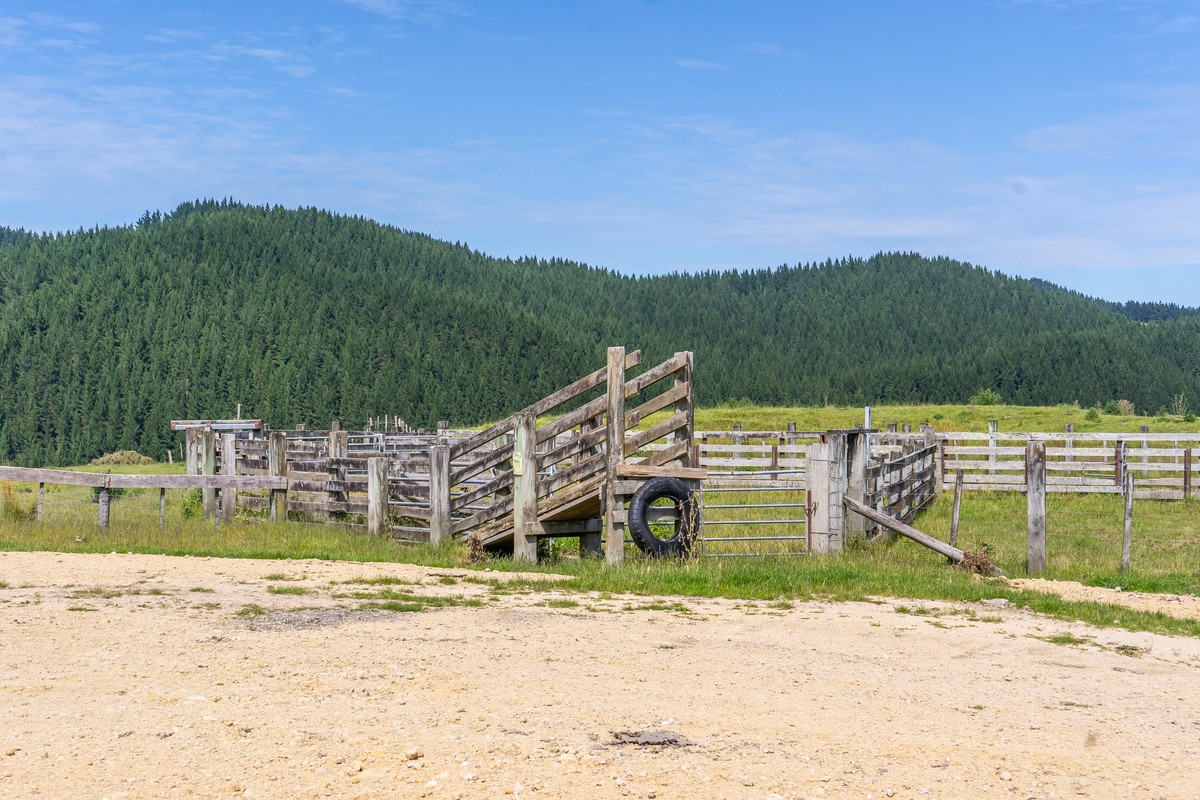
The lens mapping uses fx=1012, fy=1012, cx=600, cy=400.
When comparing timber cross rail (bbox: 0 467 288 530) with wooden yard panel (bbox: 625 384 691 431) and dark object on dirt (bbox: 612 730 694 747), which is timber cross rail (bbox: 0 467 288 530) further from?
dark object on dirt (bbox: 612 730 694 747)

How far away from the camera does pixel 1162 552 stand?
15.7m

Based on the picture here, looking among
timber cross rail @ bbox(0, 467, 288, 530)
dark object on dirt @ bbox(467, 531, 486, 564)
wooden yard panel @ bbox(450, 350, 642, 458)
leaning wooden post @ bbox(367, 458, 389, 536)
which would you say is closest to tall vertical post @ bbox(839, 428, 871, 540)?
wooden yard panel @ bbox(450, 350, 642, 458)

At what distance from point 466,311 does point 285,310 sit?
25616 millimetres

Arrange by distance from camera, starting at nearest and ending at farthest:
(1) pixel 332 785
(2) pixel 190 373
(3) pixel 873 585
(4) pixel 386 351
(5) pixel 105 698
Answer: (1) pixel 332 785 < (5) pixel 105 698 < (3) pixel 873 585 < (2) pixel 190 373 < (4) pixel 386 351

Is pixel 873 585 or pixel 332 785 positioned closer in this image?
pixel 332 785

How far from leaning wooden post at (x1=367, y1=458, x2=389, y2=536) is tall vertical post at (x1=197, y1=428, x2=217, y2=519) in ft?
16.9

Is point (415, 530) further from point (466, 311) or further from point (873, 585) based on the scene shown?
point (466, 311)

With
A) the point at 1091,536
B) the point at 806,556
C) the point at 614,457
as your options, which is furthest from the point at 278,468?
the point at 1091,536

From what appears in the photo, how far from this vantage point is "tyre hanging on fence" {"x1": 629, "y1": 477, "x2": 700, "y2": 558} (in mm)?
13883

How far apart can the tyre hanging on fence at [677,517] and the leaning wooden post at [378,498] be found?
4.71m

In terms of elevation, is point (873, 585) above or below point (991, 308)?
below

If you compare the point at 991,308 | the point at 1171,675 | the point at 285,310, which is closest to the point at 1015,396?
the point at 991,308

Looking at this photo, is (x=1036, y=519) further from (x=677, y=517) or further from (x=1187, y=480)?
(x=1187, y=480)

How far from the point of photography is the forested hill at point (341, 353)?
118 meters
